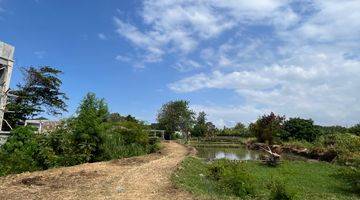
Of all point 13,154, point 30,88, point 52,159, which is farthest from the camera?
point 30,88

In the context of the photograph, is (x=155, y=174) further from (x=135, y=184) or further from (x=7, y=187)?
(x=7, y=187)

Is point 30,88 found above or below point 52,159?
above

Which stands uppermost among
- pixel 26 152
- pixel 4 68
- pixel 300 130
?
pixel 4 68

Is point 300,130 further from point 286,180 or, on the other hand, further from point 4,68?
point 4,68

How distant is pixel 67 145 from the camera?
19.3 meters

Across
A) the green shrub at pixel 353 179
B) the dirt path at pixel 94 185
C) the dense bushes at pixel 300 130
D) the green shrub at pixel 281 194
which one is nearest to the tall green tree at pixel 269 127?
the dense bushes at pixel 300 130

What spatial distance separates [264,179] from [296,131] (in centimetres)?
3180

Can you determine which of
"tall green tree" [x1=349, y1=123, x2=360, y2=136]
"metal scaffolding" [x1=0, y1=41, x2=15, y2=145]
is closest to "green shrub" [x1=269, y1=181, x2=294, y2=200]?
"metal scaffolding" [x1=0, y1=41, x2=15, y2=145]

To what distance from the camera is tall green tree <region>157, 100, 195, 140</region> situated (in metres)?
69.6

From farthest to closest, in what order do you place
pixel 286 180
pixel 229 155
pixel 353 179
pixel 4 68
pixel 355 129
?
pixel 355 129
pixel 229 155
pixel 4 68
pixel 353 179
pixel 286 180

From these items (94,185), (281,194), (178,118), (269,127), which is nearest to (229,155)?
(269,127)

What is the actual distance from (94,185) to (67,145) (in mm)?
7861

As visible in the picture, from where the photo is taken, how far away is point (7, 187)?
1133 centimetres

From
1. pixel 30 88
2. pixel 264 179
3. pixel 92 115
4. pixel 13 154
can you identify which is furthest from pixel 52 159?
pixel 30 88
